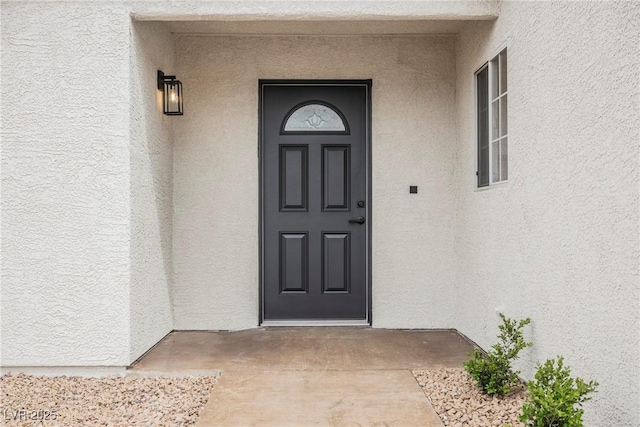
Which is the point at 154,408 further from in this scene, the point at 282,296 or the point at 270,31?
the point at 270,31

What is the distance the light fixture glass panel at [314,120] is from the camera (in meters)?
4.90

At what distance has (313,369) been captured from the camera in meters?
3.62

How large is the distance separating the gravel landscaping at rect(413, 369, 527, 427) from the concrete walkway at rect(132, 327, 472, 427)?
73 mm

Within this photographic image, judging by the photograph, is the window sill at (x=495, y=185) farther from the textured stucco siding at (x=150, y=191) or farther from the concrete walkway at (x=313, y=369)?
the textured stucco siding at (x=150, y=191)

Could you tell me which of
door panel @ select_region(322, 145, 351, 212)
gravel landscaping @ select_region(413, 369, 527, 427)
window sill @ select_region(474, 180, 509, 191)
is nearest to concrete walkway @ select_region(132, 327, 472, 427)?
gravel landscaping @ select_region(413, 369, 527, 427)

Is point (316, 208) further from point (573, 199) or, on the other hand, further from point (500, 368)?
point (573, 199)

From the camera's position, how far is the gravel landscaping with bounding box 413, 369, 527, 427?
9.11 ft

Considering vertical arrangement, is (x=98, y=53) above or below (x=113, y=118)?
above

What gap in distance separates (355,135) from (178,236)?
6.39 feet

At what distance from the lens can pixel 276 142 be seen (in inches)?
192

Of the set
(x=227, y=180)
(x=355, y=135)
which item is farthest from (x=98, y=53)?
(x=355, y=135)

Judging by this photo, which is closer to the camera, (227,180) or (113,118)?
(113,118)

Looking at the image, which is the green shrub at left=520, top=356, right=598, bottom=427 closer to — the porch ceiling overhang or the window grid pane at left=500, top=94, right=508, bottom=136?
the window grid pane at left=500, top=94, right=508, bottom=136

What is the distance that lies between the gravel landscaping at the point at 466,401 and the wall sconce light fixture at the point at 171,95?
119 inches
